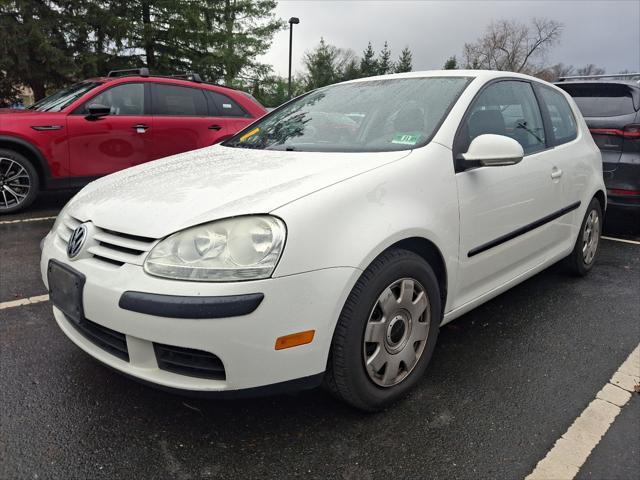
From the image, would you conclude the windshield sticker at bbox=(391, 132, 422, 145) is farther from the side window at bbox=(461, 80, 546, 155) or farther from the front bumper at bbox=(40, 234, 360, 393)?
the front bumper at bbox=(40, 234, 360, 393)

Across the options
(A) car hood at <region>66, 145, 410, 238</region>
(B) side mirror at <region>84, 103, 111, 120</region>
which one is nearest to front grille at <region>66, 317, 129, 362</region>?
(A) car hood at <region>66, 145, 410, 238</region>

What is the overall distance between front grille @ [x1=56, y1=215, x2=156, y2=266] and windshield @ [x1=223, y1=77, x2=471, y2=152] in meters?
1.05

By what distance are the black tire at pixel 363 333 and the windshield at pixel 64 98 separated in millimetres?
5204

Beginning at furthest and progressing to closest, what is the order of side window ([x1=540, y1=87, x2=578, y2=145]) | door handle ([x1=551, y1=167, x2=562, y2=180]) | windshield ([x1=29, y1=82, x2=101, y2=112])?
1. windshield ([x1=29, y1=82, x2=101, y2=112])
2. side window ([x1=540, y1=87, x2=578, y2=145])
3. door handle ([x1=551, y1=167, x2=562, y2=180])

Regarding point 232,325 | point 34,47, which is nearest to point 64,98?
point 232,325

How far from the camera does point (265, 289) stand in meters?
1.68

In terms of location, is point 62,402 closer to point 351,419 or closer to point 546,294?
point 351,419

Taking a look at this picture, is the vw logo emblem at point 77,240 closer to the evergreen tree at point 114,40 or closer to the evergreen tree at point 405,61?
the evergreen tree at point 114,40

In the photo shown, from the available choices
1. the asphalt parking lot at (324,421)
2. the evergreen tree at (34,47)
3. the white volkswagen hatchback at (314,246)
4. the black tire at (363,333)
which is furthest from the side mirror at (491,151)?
the evergreen tree at (34,47)

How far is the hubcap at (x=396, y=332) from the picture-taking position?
201cm

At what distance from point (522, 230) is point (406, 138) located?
0.93 meters

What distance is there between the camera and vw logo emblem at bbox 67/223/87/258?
2004 millimetres

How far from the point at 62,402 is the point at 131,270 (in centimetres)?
A: 83

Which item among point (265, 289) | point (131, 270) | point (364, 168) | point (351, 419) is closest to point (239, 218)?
point (265, 289)
